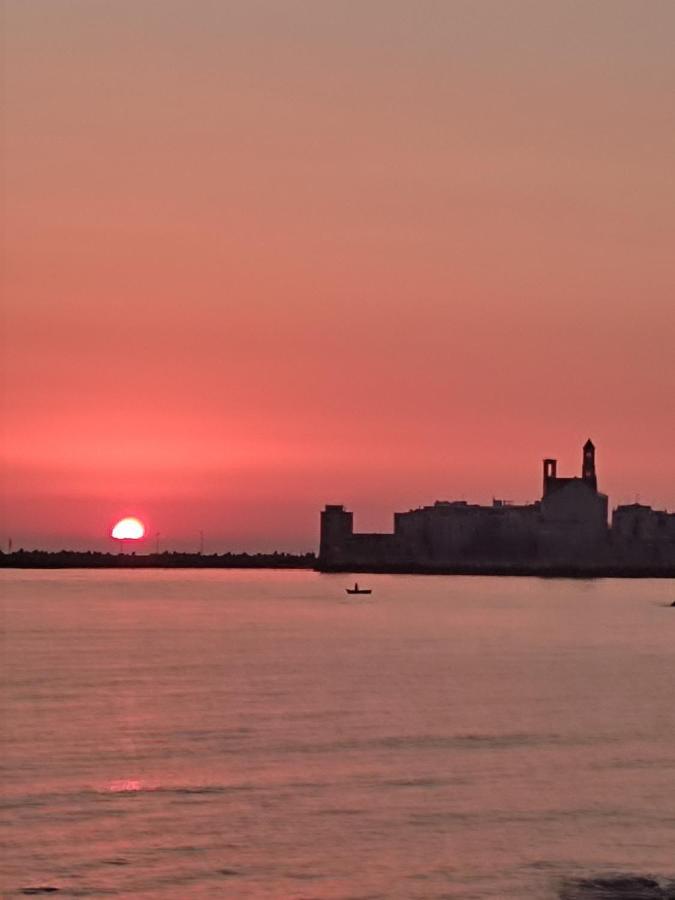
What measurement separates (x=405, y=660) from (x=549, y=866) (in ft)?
176

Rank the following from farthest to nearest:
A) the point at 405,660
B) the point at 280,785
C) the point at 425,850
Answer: the point at 405,660
the point at 280,785
the point at 425,850

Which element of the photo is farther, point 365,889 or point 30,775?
point 30,775

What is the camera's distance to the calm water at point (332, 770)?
3328cm

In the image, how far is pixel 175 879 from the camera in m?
32.2

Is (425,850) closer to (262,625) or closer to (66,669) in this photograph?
(66,669)

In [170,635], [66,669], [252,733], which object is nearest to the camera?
[252,733]

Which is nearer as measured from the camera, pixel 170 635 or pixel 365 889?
pixel 365 889

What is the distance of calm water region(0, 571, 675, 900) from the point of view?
33281 mm

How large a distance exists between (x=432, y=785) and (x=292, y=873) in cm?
989

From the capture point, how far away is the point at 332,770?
4441 centimetres

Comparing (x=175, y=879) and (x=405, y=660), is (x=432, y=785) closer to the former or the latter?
(x=175, y=879)

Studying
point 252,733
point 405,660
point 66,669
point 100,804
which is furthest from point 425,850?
point 405,660

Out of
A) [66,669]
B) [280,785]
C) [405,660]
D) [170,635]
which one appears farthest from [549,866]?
[170,635]

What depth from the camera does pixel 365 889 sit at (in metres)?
31.9
